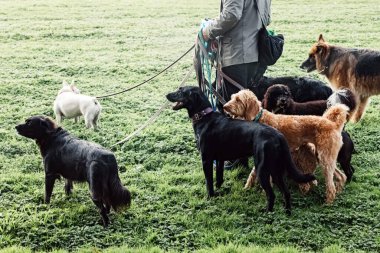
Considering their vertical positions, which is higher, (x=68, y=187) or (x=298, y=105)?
(x=298, y=105)

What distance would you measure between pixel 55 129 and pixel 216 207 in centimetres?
224

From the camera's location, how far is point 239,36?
5.84m

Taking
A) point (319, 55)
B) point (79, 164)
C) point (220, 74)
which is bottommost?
point (79, 164)

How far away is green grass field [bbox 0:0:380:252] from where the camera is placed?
4.89m

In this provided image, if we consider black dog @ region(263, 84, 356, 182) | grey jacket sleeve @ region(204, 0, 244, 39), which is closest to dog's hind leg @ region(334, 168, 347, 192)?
black dog @ region(263, 84, 356, 182)

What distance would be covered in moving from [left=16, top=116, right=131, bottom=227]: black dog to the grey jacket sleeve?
6.82ft

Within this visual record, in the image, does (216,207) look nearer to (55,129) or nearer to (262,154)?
(262,154)

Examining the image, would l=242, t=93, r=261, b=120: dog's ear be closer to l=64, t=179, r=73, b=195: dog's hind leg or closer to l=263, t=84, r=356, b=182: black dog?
l=263, t=84, r=356, b=182: black dog

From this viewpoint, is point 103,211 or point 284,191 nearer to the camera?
point 103,211

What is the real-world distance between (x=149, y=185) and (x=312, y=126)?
2.29m

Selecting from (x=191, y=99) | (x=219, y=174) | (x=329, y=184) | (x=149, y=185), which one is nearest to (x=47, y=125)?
(x=149, y=185)

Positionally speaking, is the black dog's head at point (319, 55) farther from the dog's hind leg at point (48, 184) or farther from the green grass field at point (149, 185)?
the dog's hind leg at point (48, 184)

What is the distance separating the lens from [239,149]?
556cm

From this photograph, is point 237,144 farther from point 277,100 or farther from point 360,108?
point 360,108
